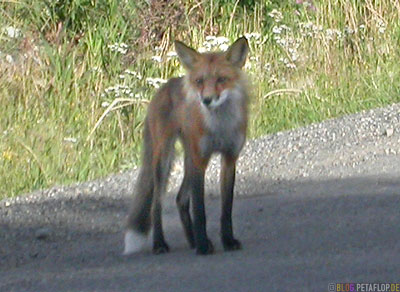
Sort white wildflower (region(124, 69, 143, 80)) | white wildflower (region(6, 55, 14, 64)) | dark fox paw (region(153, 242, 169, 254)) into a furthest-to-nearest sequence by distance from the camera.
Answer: white wildflower (region(6, 55, 14, 64)) < white wildflower (region(124, 69, 143, 80)) < dark fox paw (region(153, 242, 169, 254))

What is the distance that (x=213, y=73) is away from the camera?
7.27m

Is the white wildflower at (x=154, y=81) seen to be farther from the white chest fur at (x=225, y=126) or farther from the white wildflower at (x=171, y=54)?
the white chest fur at (x=225, y=126)

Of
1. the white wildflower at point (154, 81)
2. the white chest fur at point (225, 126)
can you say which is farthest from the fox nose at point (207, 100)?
the white wildflower at point (154, 81)

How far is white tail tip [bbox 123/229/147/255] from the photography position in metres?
7.74

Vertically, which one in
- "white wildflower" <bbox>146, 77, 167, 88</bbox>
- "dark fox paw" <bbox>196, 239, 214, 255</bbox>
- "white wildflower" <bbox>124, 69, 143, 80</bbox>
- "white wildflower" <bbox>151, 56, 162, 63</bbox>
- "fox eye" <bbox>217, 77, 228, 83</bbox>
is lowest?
"dark fox paw" <bbox>196, 239, 214, 255</bbox>

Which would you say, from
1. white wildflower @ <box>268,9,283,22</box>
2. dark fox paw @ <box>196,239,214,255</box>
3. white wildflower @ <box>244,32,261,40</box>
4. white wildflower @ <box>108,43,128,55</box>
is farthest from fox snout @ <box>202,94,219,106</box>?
white wildflower @ <box>268,9,283,22</box>

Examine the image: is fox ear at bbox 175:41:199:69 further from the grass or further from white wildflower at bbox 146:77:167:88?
white wildflower at bbox 146:77:167:88

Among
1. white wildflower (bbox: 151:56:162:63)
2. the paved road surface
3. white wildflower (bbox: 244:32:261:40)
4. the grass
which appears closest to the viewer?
the paved road surface

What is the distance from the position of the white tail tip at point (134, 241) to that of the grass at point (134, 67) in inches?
119

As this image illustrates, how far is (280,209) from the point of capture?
8.48 meters

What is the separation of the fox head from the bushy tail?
2.56ft

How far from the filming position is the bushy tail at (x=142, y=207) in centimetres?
778

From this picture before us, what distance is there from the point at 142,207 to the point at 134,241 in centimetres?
28

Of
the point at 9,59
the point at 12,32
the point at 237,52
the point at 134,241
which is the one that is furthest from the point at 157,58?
the point at 237,52
